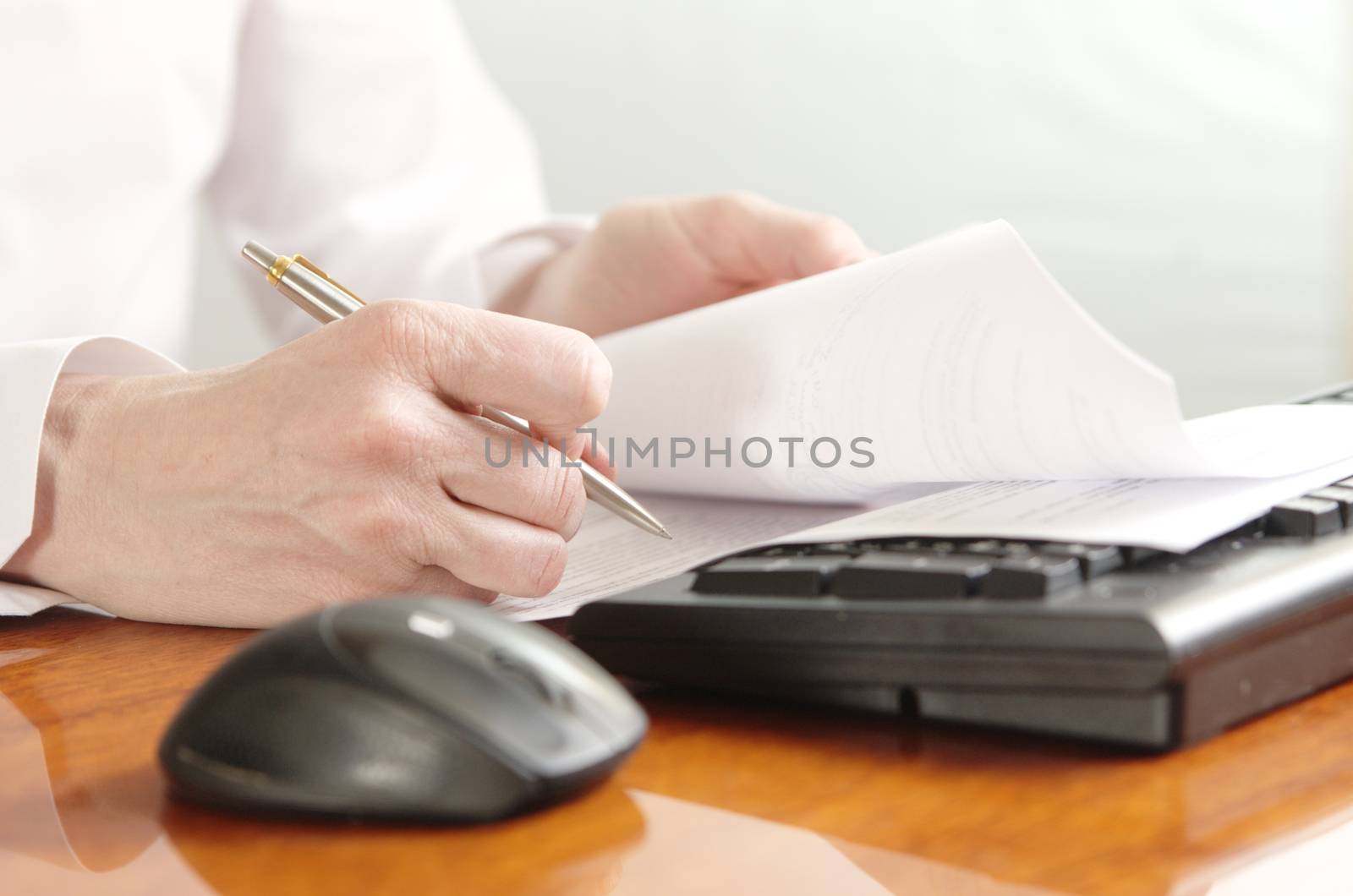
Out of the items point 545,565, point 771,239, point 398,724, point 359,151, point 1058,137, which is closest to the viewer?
point 398,724

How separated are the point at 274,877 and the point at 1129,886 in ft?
0.59

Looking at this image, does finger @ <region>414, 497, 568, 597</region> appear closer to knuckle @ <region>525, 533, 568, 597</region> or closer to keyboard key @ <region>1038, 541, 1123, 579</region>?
knuckle @ <region>525, 533, 568, 597</region>

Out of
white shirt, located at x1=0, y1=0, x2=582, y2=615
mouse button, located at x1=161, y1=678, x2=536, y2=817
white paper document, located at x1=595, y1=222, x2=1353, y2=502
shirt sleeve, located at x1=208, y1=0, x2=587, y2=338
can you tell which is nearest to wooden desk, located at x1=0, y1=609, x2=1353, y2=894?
mouse button, located at x1=161, y1=678, x2=536, y2=817

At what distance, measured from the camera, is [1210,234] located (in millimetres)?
2176

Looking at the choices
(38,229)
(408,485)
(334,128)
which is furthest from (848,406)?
(334,128)

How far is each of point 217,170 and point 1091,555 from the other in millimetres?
1088

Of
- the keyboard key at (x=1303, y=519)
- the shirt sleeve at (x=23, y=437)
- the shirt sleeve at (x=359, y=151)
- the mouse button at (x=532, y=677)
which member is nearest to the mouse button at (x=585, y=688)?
the mouse button at (x=532, y=677)

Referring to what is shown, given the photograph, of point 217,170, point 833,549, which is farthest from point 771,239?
point 217,170

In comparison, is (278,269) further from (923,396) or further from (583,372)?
(923,396)

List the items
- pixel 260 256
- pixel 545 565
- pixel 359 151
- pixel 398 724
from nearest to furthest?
pixel 398 724
pixel 545 565
pixel 260 256
pixel 359 151

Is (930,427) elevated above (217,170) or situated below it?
below

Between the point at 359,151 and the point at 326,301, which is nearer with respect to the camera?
the point at 326,301

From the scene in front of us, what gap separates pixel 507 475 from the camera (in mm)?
484

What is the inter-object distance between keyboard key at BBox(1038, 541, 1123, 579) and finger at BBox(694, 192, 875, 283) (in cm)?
45
